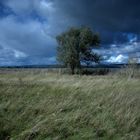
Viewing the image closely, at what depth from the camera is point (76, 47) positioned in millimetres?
53719

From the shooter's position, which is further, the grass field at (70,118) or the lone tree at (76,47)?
the lone tree at (76,47)

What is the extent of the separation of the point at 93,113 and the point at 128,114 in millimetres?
901

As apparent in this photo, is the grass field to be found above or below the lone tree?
below

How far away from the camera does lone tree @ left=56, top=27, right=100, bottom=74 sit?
5322 cm

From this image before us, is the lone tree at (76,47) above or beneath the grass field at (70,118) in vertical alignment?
above

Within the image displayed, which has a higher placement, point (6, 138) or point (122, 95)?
point (122, 95)

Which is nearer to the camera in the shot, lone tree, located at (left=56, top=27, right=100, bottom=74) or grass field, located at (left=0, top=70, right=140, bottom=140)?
grass field, located at (left=0, top=70, right=140, bottom=140)

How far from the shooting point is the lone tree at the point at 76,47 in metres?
53.2

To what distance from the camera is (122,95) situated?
7.93 meters

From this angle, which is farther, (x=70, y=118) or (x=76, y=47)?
(x=76, y=47)

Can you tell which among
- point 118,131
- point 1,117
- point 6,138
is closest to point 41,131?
point 6,138

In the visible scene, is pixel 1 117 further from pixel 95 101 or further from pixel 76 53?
pixel 76 53

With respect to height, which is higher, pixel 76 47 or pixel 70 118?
pixel 76 47

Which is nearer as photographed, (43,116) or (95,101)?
(43,116)
